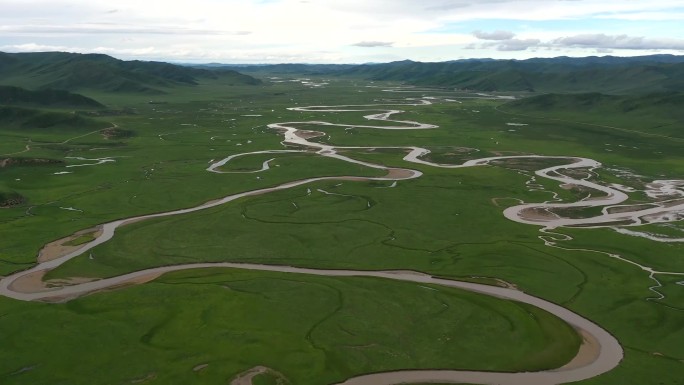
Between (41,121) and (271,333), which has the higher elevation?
(41,121)

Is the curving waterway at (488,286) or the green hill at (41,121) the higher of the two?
the green hill at (41,121)

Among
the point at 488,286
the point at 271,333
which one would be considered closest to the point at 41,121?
the point at 271,333

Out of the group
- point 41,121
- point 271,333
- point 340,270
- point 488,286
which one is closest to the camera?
A: point 271,333

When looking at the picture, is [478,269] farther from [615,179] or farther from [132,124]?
[132,124]

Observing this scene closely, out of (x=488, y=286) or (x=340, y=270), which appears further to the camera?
(x=340, y=270)

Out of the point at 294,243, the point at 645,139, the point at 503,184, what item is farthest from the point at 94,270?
the point at 645,139

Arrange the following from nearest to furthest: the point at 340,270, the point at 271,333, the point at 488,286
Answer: the point at 271,333 → the point at 488,286 → the point at 340,270

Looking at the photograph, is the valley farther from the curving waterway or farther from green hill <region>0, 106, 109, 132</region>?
green hill <region>0, 106, 109, 132</region>

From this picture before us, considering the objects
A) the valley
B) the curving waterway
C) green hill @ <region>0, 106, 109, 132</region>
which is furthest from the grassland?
green hill @ <region>0, 106, 109, 132</region>

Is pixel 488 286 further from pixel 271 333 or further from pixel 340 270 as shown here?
pixel 271 333

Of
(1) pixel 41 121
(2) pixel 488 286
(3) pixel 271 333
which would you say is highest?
(1) pixel 41 121

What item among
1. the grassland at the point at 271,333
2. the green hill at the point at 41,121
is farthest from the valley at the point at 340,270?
the green hill at the point at 41,121

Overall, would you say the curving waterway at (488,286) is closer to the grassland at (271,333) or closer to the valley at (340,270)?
the valley at (340,270)
